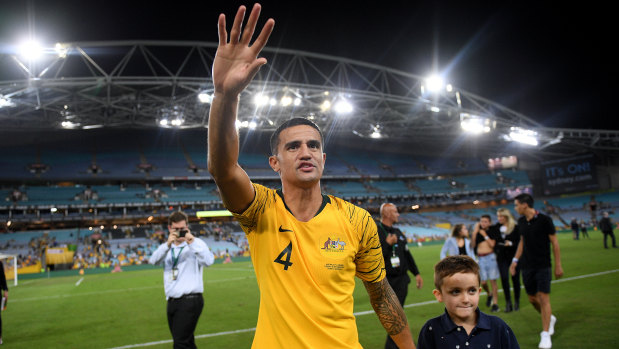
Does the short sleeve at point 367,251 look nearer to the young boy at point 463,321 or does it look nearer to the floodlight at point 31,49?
the young boy at point 463,321

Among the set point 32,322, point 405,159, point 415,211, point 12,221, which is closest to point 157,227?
point 12,221

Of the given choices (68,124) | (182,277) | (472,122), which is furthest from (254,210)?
(68,124)

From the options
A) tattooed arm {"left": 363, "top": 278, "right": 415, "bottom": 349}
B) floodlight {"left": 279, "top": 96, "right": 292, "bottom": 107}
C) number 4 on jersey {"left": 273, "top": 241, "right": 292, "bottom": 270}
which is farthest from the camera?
floodlight {"left": 279, "top": 96, "right": 292, "bottom": 107}

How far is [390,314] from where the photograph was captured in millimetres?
2572

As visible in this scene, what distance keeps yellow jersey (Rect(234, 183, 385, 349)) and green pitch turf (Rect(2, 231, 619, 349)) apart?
4972mm

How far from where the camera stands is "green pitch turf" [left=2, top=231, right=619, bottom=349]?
6914mm

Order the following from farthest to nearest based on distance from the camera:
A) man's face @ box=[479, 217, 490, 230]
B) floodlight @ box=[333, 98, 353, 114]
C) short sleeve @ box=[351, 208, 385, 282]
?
floodlight @ box=[333, 98, 353, 114], man's face @ box=[479, 217, 490, 230], short sleeve @ box=[351, 208, 385, 282]

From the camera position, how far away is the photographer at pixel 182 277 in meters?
5.10

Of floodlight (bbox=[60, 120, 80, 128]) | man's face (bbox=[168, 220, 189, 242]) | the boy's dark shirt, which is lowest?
the boy's dark shirt

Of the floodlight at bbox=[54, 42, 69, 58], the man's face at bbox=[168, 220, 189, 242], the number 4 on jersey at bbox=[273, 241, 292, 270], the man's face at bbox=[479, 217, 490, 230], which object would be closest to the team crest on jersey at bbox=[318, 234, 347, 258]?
the number 4 on jersey at bbox=[273, 241, 292, 270]

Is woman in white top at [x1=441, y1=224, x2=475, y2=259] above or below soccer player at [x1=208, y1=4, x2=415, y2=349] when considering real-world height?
below

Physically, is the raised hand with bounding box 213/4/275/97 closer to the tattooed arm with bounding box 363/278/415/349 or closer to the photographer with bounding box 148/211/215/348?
the tattooed arm with bounding box 363/278/415/349

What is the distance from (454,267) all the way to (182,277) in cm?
397

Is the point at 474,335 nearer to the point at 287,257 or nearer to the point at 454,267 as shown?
the point at 454,267
